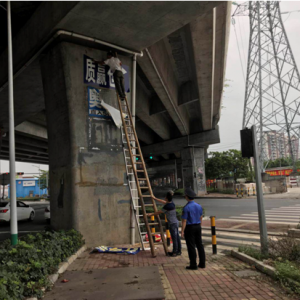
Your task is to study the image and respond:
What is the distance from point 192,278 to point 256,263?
4.76ft

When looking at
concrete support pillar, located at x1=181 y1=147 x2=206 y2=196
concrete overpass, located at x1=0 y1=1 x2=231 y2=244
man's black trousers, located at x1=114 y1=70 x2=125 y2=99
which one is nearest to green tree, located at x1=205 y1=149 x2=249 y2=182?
concrete support pillar, located at x1=181 y1=147 x2=206 y2=196

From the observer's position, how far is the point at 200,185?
1283 inches

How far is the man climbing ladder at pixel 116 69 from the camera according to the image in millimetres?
8008

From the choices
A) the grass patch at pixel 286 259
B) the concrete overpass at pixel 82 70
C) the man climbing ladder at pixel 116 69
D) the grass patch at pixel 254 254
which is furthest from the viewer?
the man climbing ladder at pixel 116 69

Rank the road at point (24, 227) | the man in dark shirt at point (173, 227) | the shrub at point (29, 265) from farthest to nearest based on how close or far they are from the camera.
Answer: the road at point (24, 227) → the man in dark shirt at point (173, 227) → the shrub at point (29, 265)

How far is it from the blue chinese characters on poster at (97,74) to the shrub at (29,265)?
14.7 feet

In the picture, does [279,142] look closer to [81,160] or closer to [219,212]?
[219,212]

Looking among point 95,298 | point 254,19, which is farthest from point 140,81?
point 254,19

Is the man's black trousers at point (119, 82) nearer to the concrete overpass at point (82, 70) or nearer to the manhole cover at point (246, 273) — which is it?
the concrete overpass at point (82, 70)

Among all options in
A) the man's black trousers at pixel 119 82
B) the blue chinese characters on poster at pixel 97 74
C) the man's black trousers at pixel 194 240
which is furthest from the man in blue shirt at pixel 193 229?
the blue chinese characters on poster at pixel 97 74

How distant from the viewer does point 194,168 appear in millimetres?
31703

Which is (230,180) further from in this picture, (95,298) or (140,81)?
(95,298)

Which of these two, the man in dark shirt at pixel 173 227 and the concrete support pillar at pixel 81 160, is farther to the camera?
the concrete support pillar at pixel 81 160

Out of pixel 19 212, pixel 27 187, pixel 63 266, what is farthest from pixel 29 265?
pixel 27 187
